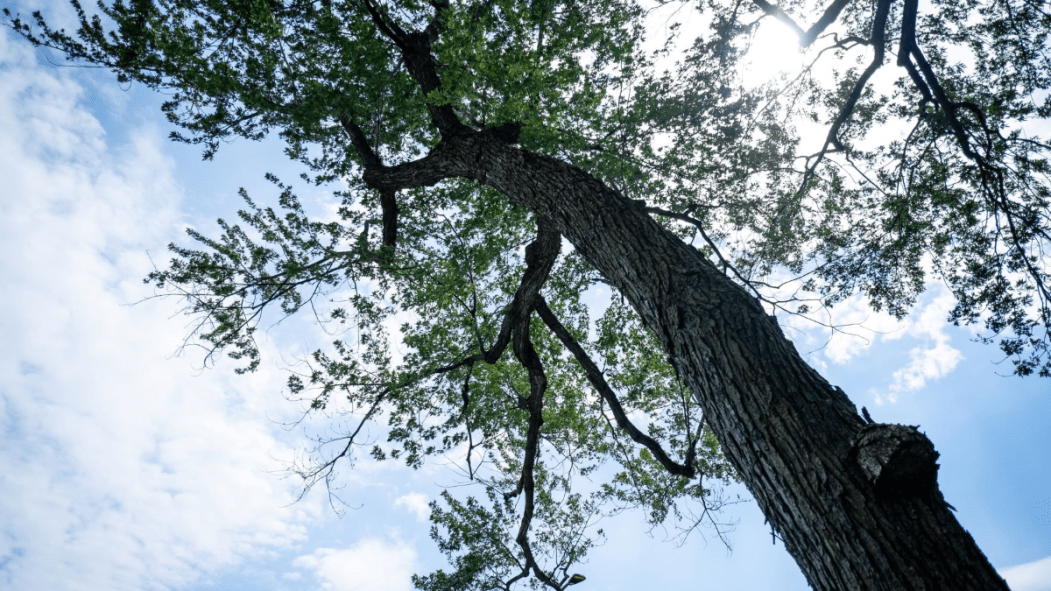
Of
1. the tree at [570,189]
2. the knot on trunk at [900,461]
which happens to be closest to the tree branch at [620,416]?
the tree at [570,189]

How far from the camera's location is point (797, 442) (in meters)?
2.25

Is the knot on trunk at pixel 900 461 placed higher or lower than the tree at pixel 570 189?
lower

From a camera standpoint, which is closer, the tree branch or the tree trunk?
the tree trunk

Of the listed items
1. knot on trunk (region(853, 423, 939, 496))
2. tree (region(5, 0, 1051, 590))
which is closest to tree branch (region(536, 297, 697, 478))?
tree (region(5, 0, 1051, 590))

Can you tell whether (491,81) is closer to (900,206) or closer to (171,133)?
(171,133)

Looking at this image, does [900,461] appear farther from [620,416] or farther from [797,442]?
[620,416]

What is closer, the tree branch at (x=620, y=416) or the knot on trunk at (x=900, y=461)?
the knot on trunk at (x=900, y=461)

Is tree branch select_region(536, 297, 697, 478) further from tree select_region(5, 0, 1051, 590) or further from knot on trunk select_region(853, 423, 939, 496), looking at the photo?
knot on trunk select_region(853, 423, 939, 496)

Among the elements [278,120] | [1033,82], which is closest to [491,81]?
[278,120]

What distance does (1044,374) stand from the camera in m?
5.23

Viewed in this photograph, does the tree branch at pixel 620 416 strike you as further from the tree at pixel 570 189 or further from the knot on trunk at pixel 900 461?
the knot on trunk at pixel 900 461

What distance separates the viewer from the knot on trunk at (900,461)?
1.98 m

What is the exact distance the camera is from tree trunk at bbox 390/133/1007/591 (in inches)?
75.2

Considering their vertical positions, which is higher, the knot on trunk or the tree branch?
the tree branch
